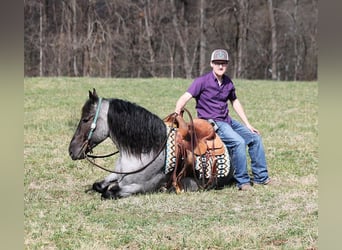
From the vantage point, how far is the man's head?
17.0ft

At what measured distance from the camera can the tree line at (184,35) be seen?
2870 cm

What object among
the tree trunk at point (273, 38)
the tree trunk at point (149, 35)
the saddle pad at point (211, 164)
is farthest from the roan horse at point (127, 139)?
the tree trunk at point (273, 38)

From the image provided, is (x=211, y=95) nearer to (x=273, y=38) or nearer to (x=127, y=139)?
(x=127, y=139)

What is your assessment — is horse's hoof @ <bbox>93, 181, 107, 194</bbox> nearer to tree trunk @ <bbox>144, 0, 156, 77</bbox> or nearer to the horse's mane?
the horse's mane

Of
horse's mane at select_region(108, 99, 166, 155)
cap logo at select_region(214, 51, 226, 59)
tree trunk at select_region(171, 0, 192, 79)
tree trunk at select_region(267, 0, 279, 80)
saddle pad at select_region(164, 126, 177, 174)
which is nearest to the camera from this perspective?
horse's mane at select_region(108, 99, 166, 155)

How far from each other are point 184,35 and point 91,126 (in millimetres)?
27783

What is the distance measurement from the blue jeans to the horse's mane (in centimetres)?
79

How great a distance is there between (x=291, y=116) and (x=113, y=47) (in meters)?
18.5

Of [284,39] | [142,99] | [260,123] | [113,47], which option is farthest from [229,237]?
[284,39]

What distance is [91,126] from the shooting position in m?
4.72

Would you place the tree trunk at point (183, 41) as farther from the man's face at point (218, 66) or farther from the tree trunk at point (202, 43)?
the man's face at point (218, 66)

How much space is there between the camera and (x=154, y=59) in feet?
103

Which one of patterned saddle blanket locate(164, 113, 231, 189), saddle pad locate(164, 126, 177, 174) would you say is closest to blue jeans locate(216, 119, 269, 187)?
patterned saddle blanket locate(164, 113, 231, 189)

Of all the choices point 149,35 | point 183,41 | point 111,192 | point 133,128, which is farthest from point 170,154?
point 183,41
